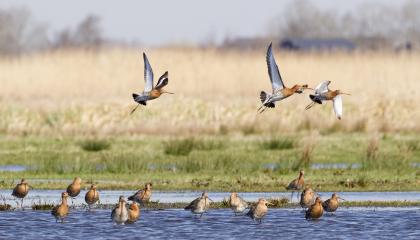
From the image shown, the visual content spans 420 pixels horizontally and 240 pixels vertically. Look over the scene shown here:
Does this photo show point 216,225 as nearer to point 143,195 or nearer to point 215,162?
point 143,195

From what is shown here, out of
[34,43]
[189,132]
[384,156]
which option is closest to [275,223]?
[384,156]

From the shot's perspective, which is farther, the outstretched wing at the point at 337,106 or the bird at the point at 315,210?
the bird at the point at 315,210

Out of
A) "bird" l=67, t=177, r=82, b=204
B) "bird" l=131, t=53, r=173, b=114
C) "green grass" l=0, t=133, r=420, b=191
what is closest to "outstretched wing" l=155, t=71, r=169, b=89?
"bird" l=131, t=53, r=173, b=114

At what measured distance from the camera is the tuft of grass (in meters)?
33.0

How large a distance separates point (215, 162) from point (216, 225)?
884 cm

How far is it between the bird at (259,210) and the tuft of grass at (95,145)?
45.0 feet

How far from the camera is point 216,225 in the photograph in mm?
19656

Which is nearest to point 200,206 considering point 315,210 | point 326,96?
point 315,210

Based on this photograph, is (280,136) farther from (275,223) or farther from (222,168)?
(275,223)

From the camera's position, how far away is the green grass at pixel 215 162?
25.1m

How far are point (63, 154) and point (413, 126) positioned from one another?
498 inches

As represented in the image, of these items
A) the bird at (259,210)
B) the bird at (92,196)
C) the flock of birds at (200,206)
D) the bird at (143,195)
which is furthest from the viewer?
the bird at (143,195)

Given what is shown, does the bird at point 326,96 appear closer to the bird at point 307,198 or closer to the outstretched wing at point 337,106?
the outstretched wing at point 337,106

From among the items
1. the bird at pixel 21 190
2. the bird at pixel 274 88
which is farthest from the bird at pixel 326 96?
the bird at pixel 21 190
